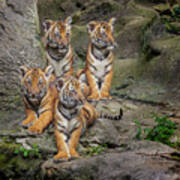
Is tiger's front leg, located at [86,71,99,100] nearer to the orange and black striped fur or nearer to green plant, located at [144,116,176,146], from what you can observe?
green plant, located at [144,116,176,146]

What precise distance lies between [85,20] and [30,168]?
6127 millimetres


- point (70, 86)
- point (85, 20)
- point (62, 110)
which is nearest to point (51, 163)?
point (62, 110)

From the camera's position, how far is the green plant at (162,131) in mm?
5180

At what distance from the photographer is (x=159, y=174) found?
11.0 feet

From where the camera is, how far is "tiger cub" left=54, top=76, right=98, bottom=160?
14.6 feet

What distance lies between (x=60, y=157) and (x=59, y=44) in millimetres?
2638

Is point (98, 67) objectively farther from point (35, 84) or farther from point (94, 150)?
point (94, 150)

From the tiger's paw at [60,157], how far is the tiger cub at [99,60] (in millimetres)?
2196

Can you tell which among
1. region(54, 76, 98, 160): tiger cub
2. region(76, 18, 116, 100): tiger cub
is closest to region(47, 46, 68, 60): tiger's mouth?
region(76, 18, 116, 100): tiger cub

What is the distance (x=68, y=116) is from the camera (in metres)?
4.60

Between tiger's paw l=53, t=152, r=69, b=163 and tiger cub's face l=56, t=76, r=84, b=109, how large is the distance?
642mm

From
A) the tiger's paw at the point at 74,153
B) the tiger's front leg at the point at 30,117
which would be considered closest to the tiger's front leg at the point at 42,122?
the tiger's front leg at the point at 30,117

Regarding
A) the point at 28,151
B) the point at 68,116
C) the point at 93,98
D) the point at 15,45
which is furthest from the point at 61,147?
the point at 15,45

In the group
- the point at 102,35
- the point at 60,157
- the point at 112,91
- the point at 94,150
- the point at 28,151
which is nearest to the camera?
the point at 60,157
